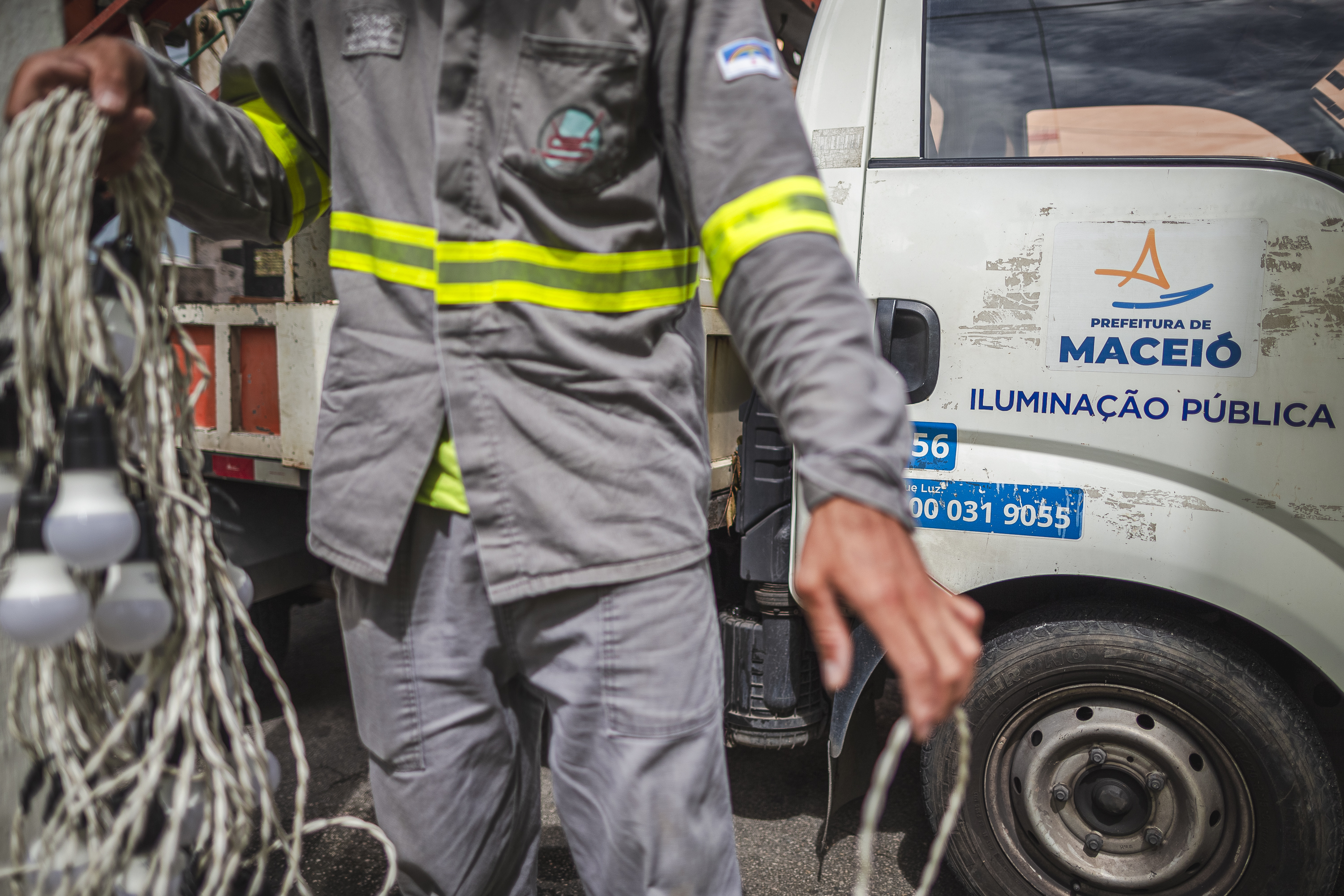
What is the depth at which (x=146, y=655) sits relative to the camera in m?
0.94

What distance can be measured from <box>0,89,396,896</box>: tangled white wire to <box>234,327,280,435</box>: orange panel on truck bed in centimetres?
157

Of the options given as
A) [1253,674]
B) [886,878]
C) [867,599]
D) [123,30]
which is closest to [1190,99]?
[1253,674]

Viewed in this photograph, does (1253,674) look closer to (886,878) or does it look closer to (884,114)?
(886,878)

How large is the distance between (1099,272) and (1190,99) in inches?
16.5

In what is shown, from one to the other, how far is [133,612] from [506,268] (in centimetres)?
53

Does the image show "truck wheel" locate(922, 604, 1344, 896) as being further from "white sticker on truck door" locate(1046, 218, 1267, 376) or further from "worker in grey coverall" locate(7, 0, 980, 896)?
"worker in grey coverall" locate(7, 0, 980, 896)

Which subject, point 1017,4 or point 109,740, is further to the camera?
point 1017,4

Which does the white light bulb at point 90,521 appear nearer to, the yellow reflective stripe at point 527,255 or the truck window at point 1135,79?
the yellow reflective stripe at point 527,255

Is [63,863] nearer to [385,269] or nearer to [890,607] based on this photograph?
[385,269]

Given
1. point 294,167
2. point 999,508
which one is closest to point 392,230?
point 294,167

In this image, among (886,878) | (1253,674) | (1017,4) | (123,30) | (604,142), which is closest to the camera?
(604,142)

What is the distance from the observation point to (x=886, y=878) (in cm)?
230

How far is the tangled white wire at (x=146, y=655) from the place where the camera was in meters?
0.86

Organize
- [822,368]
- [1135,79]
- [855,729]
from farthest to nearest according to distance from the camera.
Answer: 1. [855,729]
2. [1135,79]
3. [822,368]
